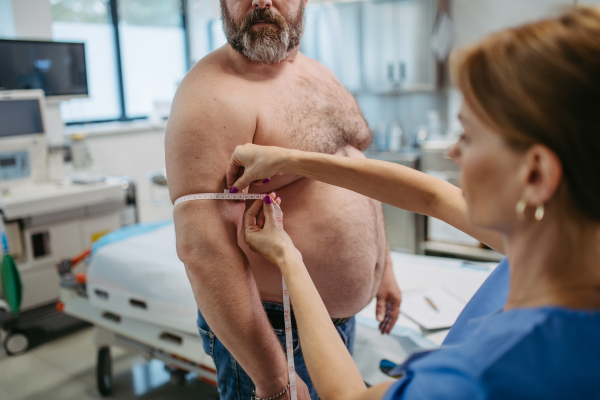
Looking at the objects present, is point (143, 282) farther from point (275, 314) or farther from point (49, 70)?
point (49, 70)

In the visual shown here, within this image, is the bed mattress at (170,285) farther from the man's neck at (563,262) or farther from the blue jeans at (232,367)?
the man's neck at (563,262)

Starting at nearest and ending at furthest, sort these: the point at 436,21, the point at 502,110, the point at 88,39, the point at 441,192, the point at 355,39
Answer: the point at 502,110 → the point at 441,192 → the point at 436,21 → the point at 355,39 → the point at 88,39

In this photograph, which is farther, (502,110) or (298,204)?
(298,204)

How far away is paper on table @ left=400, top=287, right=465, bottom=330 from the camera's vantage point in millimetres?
1781

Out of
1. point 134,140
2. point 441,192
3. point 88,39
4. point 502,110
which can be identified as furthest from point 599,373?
point 88,39

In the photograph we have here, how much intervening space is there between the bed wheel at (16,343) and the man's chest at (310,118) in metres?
2.51

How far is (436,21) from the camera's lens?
4.17 metres

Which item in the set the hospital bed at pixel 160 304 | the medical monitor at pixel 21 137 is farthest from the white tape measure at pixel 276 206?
the medical monitor at pixel 21 137

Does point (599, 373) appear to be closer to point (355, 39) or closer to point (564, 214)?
point (564, 214)

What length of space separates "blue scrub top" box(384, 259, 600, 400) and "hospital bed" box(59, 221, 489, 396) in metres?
1.05

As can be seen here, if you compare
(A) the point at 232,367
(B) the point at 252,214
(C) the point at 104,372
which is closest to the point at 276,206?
(B) the point at 252,214

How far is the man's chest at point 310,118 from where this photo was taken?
43.7 inches

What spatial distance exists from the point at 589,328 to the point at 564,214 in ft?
0.49

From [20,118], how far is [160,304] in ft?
5.51
